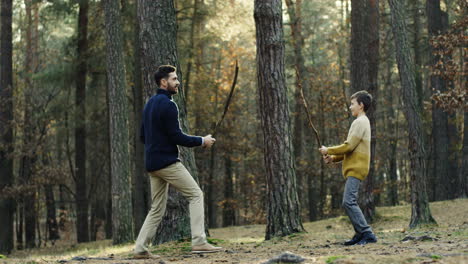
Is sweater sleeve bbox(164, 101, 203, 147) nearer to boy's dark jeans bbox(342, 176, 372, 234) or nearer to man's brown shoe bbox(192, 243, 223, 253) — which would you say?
man's brown shoe bbox(192, 243, 223, 253)

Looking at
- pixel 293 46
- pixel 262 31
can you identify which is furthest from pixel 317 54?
pixel 262 31

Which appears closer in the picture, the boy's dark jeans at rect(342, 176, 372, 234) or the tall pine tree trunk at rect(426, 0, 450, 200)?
the boy's dark jeans at rect(342, 176, 372, 234)

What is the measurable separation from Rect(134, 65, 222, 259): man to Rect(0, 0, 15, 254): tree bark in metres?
14.7

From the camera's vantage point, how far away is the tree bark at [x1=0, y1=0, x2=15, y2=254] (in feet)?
66.9

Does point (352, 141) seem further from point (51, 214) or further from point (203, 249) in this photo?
point (51, 214)

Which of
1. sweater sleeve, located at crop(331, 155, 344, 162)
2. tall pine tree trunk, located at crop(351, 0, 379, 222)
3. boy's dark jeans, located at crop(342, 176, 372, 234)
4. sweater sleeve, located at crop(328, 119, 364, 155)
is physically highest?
tall pine tree trunk, located at crop(351, 0, 379, 222)

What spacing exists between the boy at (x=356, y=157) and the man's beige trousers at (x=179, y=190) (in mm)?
1864

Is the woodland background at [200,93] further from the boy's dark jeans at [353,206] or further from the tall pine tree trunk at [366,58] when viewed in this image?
the boy's dark jeans at [353,206]

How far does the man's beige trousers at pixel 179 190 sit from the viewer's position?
721 centimetres

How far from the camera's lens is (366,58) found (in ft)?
54.0

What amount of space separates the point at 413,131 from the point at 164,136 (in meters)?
7.25

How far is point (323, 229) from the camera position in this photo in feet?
57.1

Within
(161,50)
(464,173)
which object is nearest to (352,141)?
(161,50)

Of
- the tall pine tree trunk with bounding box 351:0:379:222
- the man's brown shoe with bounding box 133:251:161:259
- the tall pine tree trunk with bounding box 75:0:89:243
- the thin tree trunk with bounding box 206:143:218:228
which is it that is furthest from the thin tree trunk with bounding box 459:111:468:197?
the man's brown shoe with bounding box 133:251:161:259
